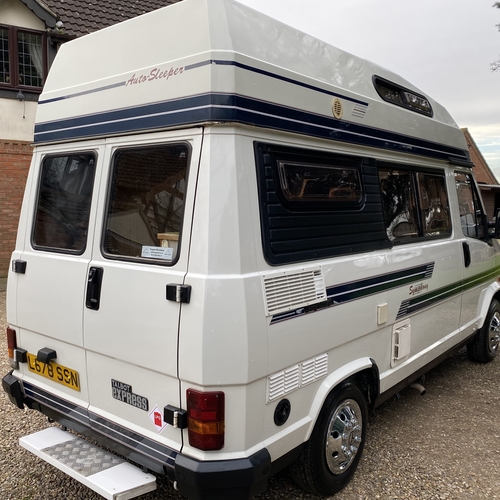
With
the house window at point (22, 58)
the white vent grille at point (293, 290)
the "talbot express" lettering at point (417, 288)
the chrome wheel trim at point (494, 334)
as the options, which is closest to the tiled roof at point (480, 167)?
the house window at point (22, 58)

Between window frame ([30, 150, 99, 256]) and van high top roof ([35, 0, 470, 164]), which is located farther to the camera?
window frame ([30, 150, 99, 256])

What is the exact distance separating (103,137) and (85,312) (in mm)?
1012

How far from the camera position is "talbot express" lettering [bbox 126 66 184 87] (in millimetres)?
2498

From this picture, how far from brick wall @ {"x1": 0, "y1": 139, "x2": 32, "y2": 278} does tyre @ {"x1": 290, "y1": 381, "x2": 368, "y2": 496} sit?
7602 mm

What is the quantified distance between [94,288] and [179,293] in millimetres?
685

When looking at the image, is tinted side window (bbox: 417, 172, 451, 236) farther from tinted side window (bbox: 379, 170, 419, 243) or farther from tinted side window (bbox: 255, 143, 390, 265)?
tinted side window (bbox: 255, 143, 390, 265)

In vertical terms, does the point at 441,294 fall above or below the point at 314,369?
above

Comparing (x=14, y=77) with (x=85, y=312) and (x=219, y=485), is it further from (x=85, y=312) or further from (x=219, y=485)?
(x=219, y=485)

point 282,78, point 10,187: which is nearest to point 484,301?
point 282,78

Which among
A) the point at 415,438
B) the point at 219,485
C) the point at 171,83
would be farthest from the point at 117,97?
the point at 415,438

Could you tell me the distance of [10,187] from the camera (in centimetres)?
882

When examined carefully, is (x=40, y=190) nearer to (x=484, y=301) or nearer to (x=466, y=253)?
(x=466, y=253)

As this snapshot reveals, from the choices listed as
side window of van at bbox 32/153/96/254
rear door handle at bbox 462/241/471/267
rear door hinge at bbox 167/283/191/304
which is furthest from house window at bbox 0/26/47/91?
rear door hinge at bbox 167/283/191/304

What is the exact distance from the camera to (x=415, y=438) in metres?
3.90
